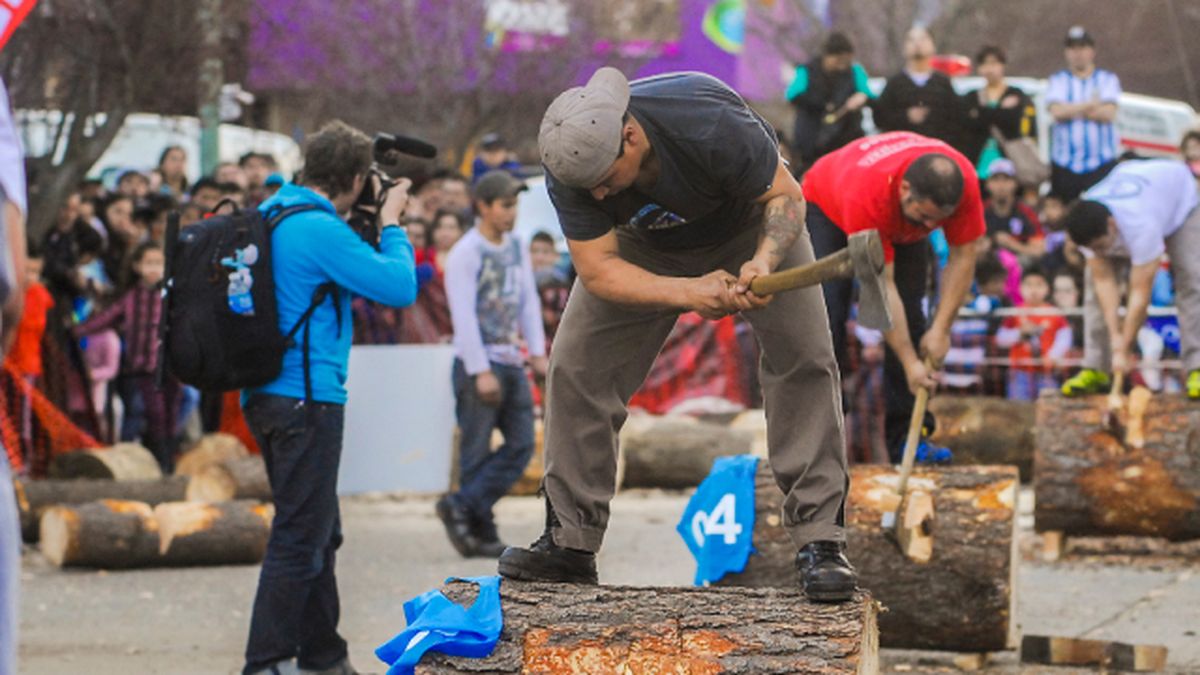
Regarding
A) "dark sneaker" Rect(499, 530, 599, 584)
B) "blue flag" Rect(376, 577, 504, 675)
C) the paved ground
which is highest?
"dark sneaker" Rect(499, 530, 599, 584)

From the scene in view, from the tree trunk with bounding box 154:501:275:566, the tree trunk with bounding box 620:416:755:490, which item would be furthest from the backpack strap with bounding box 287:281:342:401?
the tree trunk with bounding box 620:416:755:490

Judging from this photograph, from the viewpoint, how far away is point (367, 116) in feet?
82.6

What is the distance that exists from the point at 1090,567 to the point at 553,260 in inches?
252

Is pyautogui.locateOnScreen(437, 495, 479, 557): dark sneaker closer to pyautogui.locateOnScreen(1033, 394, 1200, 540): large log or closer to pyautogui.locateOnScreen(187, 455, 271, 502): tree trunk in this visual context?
pyautogui.locateOnScreen(187, 455, 271, 502): tree trunk

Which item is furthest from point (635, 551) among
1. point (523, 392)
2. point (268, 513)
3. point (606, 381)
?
point (606, 381)

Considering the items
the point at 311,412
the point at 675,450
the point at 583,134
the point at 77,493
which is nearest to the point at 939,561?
the point at 311,412

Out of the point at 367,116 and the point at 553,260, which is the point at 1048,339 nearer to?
the point at 553,260

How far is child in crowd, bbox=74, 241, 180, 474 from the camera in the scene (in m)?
11.5

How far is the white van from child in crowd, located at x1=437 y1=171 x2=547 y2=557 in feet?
15.9

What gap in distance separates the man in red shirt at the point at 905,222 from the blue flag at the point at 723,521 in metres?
0.85

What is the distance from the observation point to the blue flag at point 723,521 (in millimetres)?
7145

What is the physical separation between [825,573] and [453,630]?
985mm

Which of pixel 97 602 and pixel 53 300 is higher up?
pixel 53 300

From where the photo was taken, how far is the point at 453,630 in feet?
16.4
